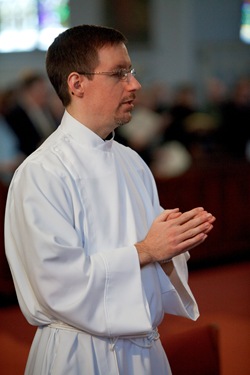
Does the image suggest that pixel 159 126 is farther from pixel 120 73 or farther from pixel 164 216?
pixel 164 216

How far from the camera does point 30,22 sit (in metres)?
13.4

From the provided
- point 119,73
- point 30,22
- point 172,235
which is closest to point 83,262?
point 172,235

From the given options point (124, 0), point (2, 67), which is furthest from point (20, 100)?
point (124, 0)

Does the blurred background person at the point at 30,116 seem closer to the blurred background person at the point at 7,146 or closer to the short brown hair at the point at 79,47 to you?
the blurred background person at the point at 7,146

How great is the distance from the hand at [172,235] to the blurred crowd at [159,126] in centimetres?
486

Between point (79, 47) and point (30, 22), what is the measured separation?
1101 cm

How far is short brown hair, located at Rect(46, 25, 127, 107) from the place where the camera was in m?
2.67

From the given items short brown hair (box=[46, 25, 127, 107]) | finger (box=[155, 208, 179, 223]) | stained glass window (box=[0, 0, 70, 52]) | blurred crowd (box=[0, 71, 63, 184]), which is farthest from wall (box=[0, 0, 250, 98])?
finger (box=[155, 208, 179, 223])

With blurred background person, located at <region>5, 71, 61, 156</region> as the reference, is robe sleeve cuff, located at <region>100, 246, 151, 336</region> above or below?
above

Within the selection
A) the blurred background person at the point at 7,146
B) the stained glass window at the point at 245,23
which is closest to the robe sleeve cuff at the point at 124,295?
the blurred background person at the point at 7,146

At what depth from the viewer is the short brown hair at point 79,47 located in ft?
8.77

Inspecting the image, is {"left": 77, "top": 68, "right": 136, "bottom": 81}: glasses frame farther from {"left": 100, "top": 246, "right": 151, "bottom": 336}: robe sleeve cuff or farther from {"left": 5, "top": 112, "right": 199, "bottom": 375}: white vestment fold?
{"left": 100, "top": 246, "right": 151, "bottom": 336}: robe sleeve cuff

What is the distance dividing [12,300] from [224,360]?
2141mm

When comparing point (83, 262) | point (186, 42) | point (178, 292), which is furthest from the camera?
point (186, 42)
